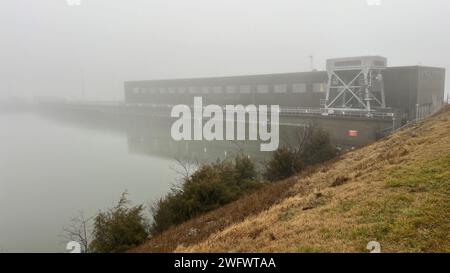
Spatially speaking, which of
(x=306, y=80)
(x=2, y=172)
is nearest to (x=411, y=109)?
(x=306, y=80)

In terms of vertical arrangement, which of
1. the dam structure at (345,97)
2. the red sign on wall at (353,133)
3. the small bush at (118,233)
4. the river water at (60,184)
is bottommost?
the river water at (60,184)

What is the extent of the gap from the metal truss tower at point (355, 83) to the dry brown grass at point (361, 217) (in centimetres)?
2260

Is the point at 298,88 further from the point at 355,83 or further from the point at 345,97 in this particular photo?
the point at 355,83

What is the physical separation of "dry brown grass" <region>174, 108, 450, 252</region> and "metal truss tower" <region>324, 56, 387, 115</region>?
22.6 m

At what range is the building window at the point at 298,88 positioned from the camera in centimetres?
Result: 3822

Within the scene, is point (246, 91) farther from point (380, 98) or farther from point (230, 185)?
point (230, 185)

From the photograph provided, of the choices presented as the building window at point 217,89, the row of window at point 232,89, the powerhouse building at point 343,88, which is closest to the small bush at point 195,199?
the powerhouse building at point 343,88

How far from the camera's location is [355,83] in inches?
1273

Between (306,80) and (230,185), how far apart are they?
2804cm

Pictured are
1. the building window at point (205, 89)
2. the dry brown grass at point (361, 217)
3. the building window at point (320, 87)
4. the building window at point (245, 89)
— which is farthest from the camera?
the building window at point (205, 89)

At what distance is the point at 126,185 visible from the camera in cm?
1834

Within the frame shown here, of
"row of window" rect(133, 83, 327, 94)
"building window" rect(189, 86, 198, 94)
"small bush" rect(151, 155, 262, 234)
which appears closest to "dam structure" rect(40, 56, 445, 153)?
"row of window" rect(133, 83, 327, 94)

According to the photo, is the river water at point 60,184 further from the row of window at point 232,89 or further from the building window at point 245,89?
the row of window at point 232,89

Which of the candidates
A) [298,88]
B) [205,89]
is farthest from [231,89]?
[298,88]
